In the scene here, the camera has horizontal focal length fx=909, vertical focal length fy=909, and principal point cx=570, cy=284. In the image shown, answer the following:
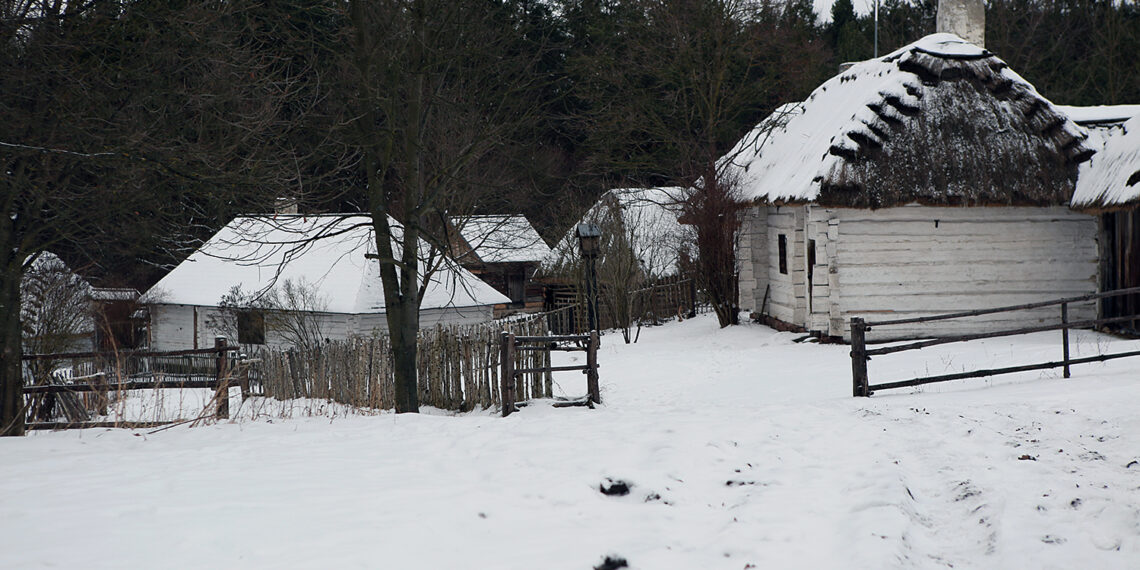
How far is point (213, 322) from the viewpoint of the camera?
91.9ft

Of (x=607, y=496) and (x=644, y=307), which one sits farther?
(x=644, y=307)

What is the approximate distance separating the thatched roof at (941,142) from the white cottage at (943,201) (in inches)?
1.0

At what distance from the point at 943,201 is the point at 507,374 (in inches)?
373

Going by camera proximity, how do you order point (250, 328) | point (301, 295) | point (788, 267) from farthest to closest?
point (250, 328), point (301, 295), point (788, 267)

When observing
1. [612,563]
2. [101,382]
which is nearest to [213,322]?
[101,382]

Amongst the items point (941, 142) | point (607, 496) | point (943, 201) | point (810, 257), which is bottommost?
point (607, 496)

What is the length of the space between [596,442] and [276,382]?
9.98 m

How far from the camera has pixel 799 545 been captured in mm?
5855

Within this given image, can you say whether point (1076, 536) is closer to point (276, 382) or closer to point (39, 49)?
point (39, 49)

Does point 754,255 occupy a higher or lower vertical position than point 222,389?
higher

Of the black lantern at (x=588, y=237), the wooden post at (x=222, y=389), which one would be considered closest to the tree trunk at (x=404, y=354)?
the wooden post at (x=222, y=389)

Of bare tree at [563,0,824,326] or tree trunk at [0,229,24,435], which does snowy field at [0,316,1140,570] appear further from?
bare tree at [563,0,824,326]

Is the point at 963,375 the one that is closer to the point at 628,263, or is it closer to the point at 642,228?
the point at 628,263

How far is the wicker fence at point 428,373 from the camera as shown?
40.8ft
